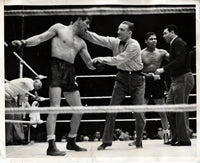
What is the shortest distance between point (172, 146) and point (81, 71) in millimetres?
580

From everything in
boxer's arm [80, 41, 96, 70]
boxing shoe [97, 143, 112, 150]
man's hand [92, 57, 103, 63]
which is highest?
boxer's arm [80, 41, 96, 70]

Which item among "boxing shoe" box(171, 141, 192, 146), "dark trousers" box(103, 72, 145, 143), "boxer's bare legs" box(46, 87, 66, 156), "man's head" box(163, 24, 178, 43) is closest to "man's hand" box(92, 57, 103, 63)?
"dark trousers" box(103, 72, 145, 143)

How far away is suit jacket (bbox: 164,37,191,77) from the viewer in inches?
49.4

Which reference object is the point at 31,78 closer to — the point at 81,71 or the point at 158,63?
the point at 81,71

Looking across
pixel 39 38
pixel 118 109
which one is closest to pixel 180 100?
pixel 118 109

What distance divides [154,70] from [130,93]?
16cm

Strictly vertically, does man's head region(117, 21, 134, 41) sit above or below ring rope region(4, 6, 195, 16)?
below

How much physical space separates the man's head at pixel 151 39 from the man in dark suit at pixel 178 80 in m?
0.05

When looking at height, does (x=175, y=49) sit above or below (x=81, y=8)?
below

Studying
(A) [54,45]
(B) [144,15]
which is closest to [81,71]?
(A) [54,45]

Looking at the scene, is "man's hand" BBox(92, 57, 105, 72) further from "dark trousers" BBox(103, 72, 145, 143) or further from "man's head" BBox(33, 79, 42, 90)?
"man's head" BBox(33, 79, 42, 90)

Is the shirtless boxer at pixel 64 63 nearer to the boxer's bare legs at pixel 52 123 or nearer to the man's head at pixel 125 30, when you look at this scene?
the boxer's bare legs at pixel 52 123

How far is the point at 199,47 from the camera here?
4.14 feet

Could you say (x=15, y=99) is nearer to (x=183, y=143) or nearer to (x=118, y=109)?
(x=118, y=109)
